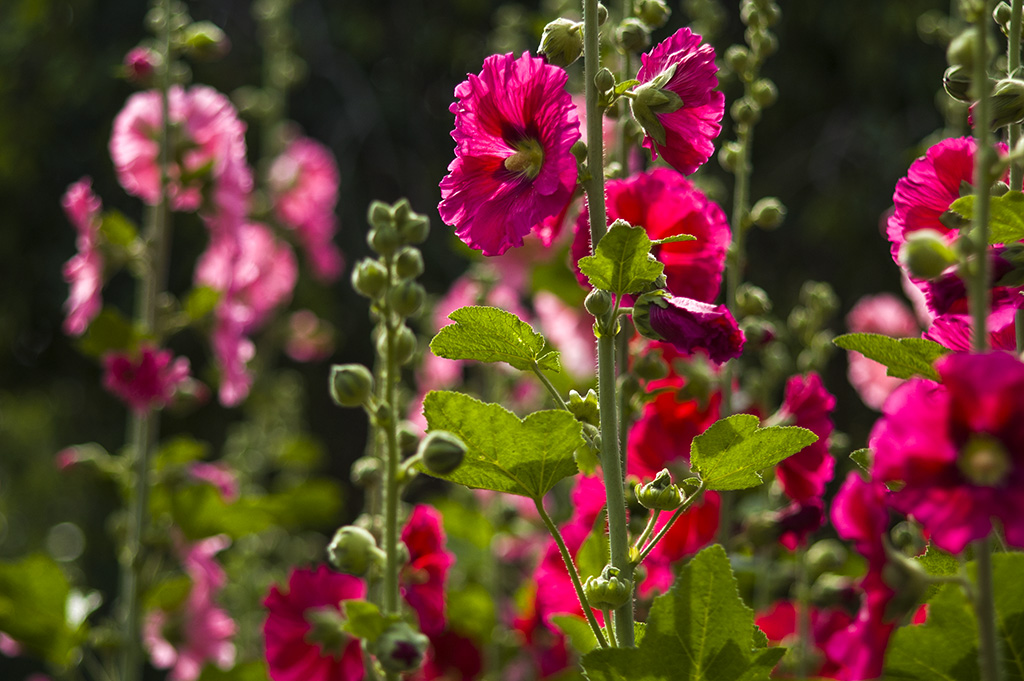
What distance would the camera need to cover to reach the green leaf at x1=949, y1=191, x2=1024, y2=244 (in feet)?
1.52

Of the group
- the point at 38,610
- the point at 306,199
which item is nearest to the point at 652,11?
the point at 38,610

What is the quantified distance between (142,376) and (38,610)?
0.28 meters

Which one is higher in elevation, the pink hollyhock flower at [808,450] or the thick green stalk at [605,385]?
the thick green stalk at [605,385]

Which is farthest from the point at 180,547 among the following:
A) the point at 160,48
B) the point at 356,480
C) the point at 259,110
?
the point at 259,110

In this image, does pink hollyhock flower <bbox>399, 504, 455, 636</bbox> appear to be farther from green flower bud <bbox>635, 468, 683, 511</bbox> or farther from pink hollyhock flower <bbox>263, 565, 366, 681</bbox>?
green flower bud <bbox>635, 468, 683, 511</bbox>

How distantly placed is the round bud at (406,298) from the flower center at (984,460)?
35cm

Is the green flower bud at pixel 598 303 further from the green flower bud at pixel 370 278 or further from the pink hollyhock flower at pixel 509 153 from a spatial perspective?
the green flower bud at pixel 370 278

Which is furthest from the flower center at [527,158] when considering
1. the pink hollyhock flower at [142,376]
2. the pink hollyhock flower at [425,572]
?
the pink hollyhock flower at [142,376]

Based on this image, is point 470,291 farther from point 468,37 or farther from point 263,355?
point 468,37

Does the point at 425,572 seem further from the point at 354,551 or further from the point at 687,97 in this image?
the point at 687,97

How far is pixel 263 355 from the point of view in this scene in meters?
1.84

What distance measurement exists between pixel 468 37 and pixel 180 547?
7.04 ft

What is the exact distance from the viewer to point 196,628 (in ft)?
4.18

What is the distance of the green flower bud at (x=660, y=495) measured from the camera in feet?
1.73
